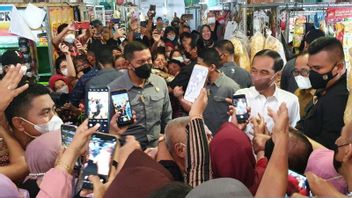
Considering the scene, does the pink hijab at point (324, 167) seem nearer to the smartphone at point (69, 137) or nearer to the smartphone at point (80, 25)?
the smartphone at point (69, 137)

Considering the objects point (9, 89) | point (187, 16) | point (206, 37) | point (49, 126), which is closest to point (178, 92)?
point (49, 126)

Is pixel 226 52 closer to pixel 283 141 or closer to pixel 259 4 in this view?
pixel 259 4

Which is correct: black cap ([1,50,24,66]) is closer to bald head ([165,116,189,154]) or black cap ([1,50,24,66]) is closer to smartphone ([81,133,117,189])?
bald head ([165,116,189,154])

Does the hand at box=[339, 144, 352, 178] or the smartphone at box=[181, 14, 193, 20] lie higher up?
the smartphone at box=[181, 14, 193, 20]

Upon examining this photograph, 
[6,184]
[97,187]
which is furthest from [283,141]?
[6,184]

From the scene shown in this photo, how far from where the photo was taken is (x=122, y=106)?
2.89 meters

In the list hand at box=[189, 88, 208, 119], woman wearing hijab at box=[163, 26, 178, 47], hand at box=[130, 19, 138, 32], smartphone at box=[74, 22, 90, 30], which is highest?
smartphone at box=[74, 22, 90, 30]

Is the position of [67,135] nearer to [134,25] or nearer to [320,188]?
[320,188]

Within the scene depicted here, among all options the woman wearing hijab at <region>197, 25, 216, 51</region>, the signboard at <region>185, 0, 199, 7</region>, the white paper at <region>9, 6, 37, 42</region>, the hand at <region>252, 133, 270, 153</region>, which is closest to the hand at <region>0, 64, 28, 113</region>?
the hand at <region>252, 133, 270, 153</region>

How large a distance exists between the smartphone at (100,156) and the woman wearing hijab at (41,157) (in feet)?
0.76

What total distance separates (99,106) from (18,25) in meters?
2.37

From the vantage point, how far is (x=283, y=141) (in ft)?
5.66

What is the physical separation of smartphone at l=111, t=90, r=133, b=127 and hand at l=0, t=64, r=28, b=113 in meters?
0.68

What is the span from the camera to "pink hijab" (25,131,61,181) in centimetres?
205
